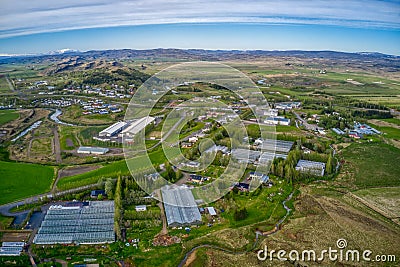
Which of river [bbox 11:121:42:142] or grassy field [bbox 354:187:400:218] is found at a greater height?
river [bbox 11:121:42:142]

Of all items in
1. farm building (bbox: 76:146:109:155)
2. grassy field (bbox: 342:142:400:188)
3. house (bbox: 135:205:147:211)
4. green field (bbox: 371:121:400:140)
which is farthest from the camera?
green field (bbox: 371:121:400:140)

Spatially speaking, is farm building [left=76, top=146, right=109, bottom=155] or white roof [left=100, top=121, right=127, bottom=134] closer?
farm building [left=76, top=146, right=109, bottom=155]

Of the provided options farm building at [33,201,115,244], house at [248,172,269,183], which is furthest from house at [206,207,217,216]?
farm building at [33,201,115,244]

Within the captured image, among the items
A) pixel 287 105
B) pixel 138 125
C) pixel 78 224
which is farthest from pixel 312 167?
pixel 287 105

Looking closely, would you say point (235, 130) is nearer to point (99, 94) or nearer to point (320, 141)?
point (320, 141)

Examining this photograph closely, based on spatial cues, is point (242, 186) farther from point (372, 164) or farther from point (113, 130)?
point (113, 130)

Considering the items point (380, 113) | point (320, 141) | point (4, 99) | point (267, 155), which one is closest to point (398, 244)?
point (267, 155)

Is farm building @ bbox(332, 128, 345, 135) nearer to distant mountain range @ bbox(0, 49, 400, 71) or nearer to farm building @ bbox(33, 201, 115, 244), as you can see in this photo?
farm building @ bbox(33, 201, 115, 244)
